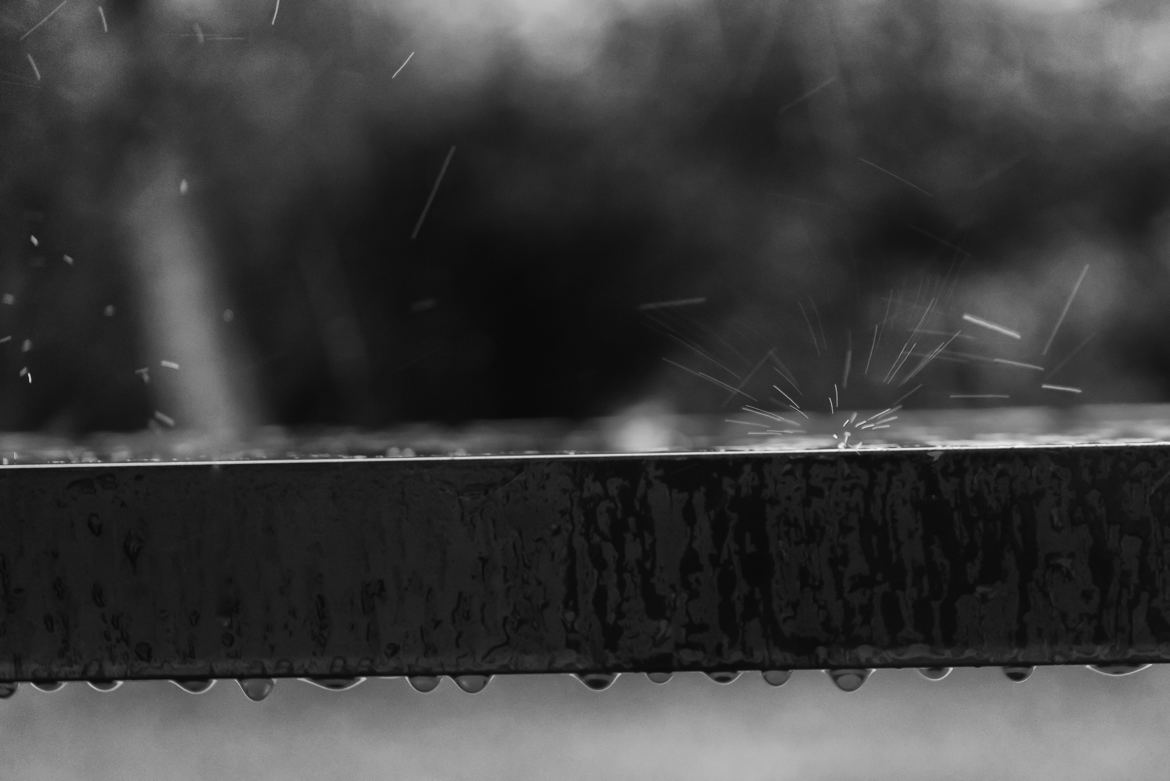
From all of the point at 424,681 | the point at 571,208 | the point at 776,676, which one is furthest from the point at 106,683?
the point at 571,208

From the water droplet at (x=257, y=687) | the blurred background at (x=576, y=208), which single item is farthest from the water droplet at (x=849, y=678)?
the blurred background at (x=576, y=208)

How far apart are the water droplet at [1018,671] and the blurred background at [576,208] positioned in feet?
28.2

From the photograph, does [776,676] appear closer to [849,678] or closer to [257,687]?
[849,678]

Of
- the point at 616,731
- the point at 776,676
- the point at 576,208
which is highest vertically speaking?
the point at 576,208

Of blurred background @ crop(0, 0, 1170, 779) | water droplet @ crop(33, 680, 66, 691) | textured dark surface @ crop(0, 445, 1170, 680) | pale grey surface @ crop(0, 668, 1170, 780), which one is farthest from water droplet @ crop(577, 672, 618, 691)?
blurred background @ crop(0, 0, 1170, 779)

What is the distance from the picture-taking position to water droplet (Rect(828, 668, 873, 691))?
0.61 meters

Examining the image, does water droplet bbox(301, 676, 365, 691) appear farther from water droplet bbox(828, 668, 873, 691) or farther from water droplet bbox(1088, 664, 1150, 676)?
water droplet bbox(1088, 664, 1150, 676)

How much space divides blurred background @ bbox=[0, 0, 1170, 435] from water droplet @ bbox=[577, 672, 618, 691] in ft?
28.1

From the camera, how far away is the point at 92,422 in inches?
342

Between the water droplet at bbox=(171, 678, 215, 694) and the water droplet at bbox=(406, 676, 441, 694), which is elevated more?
the water droplet at bbox=(171, 678, 215, 694)

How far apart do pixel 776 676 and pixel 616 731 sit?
0.30 meters

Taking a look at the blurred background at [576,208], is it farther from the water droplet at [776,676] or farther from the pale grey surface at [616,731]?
the water droplet at [776,676]

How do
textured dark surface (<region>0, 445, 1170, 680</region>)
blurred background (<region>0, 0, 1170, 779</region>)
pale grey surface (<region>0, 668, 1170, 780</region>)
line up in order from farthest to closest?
blurred background (<region>0, 0, 1170, 779</region>) → pale grey surface (<region>0, 668, 1170, 780</region>) → textured dark surface (<region>0, 445, 1170, 680</region>)

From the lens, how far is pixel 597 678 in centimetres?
63
